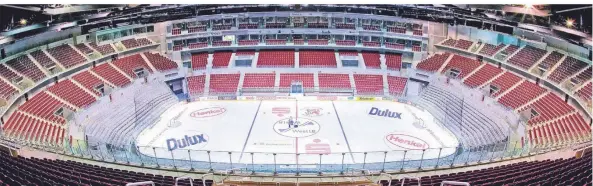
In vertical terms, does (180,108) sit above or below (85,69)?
below

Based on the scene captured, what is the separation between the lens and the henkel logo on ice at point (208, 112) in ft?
107

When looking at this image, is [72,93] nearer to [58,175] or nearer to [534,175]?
[58,175]

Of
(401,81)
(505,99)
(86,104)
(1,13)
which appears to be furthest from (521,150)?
(1,13)

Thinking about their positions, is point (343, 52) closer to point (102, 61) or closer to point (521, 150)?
point (102, 61)

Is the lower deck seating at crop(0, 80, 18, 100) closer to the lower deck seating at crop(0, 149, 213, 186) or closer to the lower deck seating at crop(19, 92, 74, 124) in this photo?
the lower deck seating at crop(19, 92, 74, 124)

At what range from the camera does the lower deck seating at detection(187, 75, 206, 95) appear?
3741 centimetres

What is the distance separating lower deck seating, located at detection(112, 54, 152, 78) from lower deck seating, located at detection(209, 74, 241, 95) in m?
5.02

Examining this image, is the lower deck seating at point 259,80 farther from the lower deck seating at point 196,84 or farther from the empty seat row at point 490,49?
the empty seat row at point 490,49

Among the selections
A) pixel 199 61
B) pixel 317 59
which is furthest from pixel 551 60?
pixel 199 61

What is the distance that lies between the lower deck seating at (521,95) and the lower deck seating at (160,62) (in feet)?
80.9

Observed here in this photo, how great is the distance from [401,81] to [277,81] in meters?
9.90

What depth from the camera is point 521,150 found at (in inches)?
843

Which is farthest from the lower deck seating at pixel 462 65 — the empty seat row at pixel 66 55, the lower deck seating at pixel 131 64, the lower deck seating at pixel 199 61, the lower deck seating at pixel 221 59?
the empty seat row at pixel 66 55

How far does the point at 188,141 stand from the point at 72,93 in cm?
956
